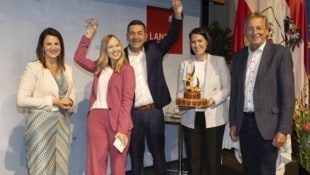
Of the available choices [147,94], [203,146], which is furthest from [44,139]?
[203,146]

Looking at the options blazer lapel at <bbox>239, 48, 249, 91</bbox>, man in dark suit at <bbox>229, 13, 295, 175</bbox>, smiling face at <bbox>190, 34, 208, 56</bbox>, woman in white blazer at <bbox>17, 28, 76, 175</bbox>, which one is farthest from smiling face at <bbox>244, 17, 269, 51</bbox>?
woman in white blazer at <bbox>17, 28, 76, 175</bbox>

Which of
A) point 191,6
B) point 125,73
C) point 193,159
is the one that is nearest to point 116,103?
point 125,73

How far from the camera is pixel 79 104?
396 centimetres

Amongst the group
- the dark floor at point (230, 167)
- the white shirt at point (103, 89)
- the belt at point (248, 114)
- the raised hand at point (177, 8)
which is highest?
the raised hand at point (177, 8)

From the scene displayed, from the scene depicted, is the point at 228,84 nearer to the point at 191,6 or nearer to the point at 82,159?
the point at 82,159

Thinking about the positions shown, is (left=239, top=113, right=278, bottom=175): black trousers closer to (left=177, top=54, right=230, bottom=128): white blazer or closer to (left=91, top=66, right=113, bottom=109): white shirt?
(left=177, top=54, right=230, bottom=128): white blazer

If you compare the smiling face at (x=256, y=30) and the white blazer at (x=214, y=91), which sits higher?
the smiling face at (x=256, y=30)

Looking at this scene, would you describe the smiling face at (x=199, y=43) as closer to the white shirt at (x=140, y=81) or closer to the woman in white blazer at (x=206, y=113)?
the woman in white blazer at (x=206, y=113)

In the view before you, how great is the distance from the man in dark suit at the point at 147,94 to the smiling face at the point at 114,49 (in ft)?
0.79

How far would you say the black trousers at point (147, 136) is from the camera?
3.11 m

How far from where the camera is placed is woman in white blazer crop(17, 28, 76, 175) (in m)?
2.78

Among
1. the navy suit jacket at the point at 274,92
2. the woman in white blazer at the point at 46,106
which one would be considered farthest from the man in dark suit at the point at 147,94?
the navy suit jacket at the point at 274,92

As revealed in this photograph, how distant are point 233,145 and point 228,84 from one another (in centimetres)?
58

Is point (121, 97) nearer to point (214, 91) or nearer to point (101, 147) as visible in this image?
point (101, 147)
